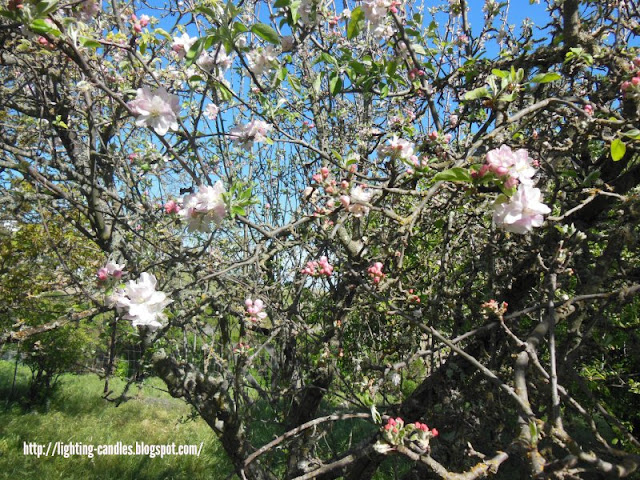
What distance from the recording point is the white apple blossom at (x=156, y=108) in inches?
52.6

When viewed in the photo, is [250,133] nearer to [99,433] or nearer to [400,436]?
[400,436]

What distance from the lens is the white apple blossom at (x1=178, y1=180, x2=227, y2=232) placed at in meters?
1.27

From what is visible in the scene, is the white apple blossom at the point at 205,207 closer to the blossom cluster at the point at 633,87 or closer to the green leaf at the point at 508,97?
the green leaf at the point at 508,97

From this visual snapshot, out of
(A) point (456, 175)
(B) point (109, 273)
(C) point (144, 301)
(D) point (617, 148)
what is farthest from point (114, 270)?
(D) point (617, 148)

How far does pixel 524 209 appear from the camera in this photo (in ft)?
3.42

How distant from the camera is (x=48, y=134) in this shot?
9.21 ft

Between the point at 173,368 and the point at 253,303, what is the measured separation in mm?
736

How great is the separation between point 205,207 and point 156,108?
37 centimetres

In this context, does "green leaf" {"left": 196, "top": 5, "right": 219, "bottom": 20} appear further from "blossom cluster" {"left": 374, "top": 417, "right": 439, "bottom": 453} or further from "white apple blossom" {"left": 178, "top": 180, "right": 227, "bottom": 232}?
"blossom cluster" {"left": 374, "top": 417, "right": 439, "bottom": 453}

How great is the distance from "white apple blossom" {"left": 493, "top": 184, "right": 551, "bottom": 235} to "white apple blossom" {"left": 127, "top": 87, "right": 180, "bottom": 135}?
3.34ft

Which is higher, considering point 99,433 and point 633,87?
point 633,87

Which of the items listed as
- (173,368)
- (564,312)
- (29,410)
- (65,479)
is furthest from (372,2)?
(29,410)

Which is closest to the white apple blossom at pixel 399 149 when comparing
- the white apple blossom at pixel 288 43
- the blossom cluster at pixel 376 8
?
the blossom cluster at pixel 376 8

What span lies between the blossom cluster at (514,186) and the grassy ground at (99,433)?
2.79 metres
